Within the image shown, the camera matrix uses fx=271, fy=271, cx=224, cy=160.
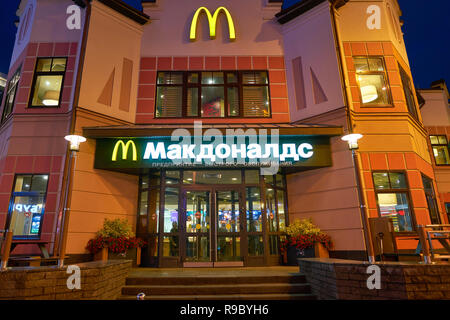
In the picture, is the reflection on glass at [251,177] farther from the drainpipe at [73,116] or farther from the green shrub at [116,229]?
the drainpipe at [73,116]

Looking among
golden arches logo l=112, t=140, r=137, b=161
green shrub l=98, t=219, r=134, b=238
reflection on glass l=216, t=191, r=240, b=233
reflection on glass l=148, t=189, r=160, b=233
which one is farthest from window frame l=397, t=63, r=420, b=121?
green shrub l=98, t=219, r=134, b=238

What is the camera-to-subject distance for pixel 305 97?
10.0 m

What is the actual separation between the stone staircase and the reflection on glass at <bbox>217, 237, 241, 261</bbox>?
7.23ft

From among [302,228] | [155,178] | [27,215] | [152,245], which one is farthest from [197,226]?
[27,215]

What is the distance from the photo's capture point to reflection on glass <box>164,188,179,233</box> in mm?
9057

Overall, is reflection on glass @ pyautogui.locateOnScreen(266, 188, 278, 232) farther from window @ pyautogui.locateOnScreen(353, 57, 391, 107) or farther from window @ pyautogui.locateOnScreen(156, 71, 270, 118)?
window @ pyautogui.locateOnScreen(353, 57, 391, 107)

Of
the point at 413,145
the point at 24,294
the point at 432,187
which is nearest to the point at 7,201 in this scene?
the point at 24,294

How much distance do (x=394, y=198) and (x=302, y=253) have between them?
3.42 metres

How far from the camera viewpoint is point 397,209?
8.59m

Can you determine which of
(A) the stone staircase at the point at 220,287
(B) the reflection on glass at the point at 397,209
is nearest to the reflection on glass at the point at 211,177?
(A) the stone staircase at the point at 220,287

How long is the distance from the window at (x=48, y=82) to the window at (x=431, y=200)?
13113 millimetres

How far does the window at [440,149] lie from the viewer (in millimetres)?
14320
